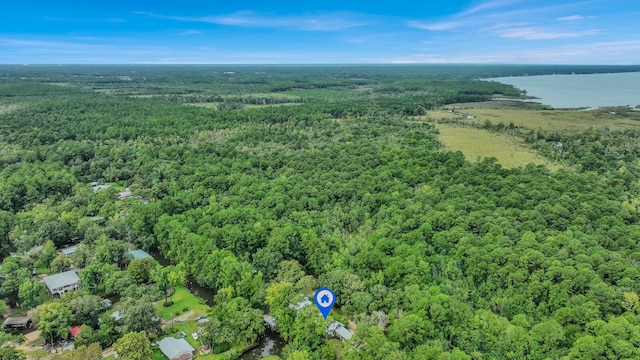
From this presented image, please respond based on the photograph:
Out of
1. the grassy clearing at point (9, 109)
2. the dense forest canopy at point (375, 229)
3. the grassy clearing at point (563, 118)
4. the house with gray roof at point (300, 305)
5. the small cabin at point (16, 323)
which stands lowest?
the small cabin at point (16, 323)

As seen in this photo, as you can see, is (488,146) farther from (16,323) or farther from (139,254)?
(16,323)

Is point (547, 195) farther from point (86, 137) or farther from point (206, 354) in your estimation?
point (86, 137)

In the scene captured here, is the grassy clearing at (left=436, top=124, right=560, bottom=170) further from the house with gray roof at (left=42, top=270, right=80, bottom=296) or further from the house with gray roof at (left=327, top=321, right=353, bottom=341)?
the house with gray roof at (left=42, top=270, right=80, bottom=296)

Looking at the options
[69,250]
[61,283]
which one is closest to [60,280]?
[61,283]

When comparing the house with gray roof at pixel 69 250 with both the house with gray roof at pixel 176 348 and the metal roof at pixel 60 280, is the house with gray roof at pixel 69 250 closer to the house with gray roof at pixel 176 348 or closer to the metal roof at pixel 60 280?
the metal roof at pixel 60 280

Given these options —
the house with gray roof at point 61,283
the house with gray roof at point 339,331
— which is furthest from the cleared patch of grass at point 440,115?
the house with gray roof at point 61,283

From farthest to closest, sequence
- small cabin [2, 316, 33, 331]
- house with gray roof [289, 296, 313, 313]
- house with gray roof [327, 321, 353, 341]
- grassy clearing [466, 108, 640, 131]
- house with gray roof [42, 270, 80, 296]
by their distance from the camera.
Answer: grassy clearing [466, 108, 640, 131] < house with gray roof [42, 270, 80, 296] < small cabin [2, 316, 33, 331] < house with gray roof [327, 321, 353, 341] < house with gray roof [289, 296, 313, 313]

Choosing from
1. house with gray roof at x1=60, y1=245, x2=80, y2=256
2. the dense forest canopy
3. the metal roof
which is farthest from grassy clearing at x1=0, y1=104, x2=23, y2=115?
the metal roof
